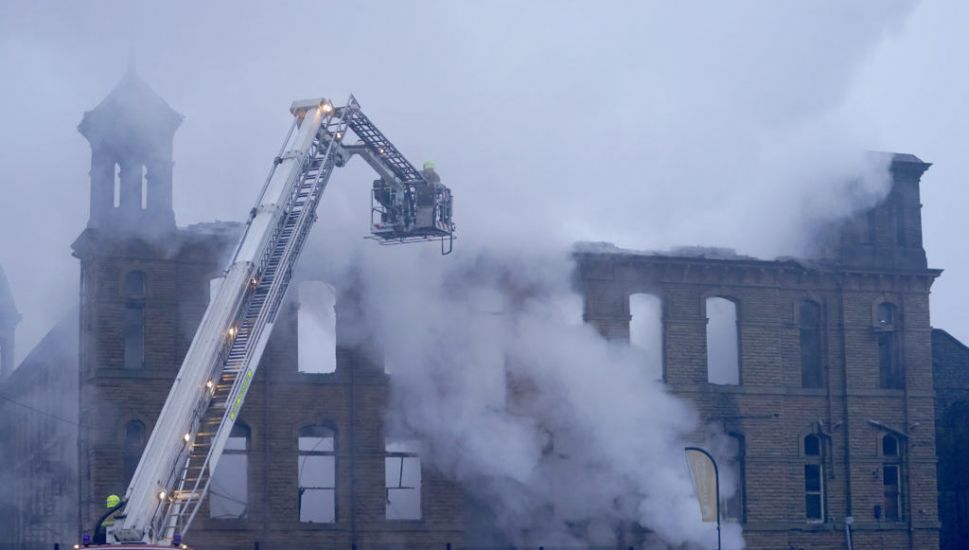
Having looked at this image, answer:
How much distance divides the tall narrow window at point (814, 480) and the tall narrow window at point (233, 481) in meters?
12.7

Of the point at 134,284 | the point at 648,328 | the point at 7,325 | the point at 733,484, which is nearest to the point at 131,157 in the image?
the point at 134,284

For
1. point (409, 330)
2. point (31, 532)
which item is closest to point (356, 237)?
point (409, 330)

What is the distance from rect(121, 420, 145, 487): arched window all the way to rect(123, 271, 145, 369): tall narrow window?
1.22 meters

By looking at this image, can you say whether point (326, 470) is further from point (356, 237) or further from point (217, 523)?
point (356, 237)

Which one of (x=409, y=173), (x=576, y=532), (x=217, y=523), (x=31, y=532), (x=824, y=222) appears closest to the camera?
(x=409, y=173)

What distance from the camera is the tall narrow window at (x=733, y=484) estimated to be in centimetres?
3066

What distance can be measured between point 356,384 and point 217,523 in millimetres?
3901

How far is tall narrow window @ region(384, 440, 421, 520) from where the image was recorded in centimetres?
2883

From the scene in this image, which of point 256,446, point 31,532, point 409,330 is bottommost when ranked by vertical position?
point 31,532

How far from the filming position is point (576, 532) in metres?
29.4

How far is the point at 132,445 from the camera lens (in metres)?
27.2

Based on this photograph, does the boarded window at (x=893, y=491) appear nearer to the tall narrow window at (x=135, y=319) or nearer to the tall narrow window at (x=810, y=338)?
the tall narrow window at (x=810, y=338)

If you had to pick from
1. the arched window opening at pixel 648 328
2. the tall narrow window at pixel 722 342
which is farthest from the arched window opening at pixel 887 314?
the arched window opening at pixel 648 328

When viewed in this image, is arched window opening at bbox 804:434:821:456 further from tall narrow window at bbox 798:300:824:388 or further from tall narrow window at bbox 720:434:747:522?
tall narrow window at bbox 720:434:747:522
